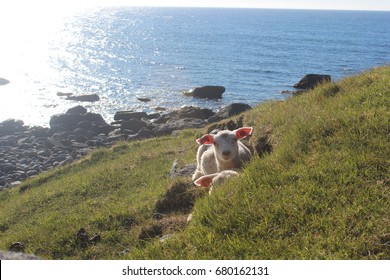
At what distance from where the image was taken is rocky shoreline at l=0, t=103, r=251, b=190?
27.6 metres

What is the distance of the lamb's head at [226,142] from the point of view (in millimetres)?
9023

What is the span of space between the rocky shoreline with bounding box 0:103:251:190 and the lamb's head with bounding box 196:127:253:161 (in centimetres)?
1778

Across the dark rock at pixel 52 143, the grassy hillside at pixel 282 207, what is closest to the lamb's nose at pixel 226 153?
the grassy hillside at pixel 282 207

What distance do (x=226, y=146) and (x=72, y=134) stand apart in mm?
26788

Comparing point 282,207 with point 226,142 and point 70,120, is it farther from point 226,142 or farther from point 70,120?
point 70,120

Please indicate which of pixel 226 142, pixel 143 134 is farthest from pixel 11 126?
pixel 226 142

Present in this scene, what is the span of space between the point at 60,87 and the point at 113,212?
47977 mm

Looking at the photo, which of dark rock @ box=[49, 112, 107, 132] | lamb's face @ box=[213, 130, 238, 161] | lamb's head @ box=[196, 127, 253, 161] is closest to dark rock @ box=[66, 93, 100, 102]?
dark rock @ box=[49, 112, 107, 132]

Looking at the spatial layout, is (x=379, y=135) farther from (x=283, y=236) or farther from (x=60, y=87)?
(x=60, y=87)

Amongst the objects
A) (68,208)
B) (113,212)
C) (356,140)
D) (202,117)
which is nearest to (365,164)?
(356,140)

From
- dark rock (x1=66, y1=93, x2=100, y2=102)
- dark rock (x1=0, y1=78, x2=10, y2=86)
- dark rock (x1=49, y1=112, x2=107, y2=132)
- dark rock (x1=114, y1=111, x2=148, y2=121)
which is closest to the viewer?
dark rock (x1=49, y1=112, x2=107, y2=132)

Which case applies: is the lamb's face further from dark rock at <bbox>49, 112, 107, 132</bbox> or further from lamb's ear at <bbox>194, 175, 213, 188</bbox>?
dark rock at <bbox>49, 112, 107, 132</bbox>

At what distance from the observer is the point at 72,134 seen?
3381 cm

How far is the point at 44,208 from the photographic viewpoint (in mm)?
13922
